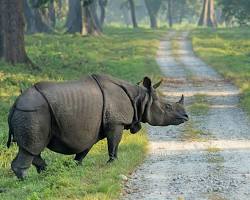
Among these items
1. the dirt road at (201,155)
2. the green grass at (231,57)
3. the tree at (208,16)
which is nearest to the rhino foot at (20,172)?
the dirt road at (201,155)

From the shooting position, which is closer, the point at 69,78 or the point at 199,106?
the point at 199,106

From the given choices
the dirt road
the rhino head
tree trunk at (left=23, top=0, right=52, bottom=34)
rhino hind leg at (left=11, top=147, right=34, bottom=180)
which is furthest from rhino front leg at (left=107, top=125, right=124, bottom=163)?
tree trunk at (left=23, top=0, right=52, bottom=34)

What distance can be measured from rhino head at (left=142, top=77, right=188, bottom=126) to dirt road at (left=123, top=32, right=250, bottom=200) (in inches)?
30.7

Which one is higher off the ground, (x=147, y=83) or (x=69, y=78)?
(x=147, y=83)

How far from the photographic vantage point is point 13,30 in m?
28.8

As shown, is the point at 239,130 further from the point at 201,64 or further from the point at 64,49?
the point at 64,49

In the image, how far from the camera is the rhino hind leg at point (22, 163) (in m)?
10.6

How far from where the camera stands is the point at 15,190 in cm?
1032

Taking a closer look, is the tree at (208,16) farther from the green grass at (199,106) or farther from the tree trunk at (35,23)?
the green grass at (199,106)

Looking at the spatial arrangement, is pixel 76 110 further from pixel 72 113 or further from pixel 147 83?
pixel 147 83

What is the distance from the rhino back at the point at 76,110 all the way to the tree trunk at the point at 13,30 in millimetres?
17566

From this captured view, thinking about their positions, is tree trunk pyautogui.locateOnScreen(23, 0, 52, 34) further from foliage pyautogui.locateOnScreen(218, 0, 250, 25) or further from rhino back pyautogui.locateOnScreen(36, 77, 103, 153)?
rhino back pyautogui.locateOnScreen(36, 77, 103, 153)

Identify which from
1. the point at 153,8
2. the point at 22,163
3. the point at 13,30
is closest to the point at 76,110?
the point at 22,163

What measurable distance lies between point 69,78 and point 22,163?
1658 centimetres
